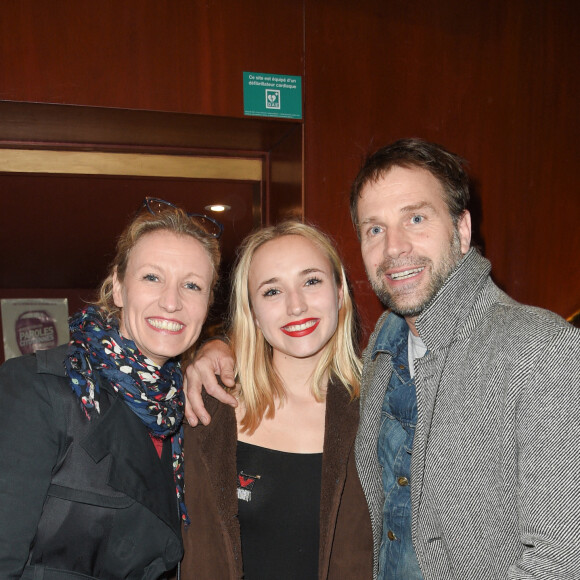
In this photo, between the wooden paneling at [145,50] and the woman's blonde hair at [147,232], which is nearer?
the woman's blonde hair at [147,232]

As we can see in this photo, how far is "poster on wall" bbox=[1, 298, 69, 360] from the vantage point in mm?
3242

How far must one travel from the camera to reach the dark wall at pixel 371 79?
227 centimetres

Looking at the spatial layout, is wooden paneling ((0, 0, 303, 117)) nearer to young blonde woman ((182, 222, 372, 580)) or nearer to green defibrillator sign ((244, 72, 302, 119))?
green defibrillator sign ((244, 72, 302, 119))

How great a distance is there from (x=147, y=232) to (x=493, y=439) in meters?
1.28

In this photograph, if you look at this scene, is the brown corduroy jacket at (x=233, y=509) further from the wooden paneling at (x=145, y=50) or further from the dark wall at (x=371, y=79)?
the wooden paneling at (x=145, y=50)

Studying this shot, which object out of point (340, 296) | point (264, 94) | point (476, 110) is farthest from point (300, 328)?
point (476, 110)

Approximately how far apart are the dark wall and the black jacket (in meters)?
1.20

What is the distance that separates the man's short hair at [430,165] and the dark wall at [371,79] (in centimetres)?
63

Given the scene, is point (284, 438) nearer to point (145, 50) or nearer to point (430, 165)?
point (430, 165)

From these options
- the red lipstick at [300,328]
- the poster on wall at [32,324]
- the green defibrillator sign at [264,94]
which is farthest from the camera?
the poster on wall at [32,324]

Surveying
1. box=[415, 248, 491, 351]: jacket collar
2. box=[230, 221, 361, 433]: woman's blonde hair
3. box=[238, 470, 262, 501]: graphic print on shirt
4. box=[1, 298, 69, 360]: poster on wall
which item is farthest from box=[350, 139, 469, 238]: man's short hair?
box=[1, 298, 69, 360]: poster on wall

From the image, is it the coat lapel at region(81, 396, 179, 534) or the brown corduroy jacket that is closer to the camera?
the coat lapel at region(81, 396, 179, 534)

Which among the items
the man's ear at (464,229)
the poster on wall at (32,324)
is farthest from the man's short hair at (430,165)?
the poster on wall at (32,324)

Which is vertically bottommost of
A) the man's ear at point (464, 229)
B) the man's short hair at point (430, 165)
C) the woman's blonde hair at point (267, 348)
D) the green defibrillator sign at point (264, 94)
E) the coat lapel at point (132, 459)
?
the coat lapel at point (132, 459)
